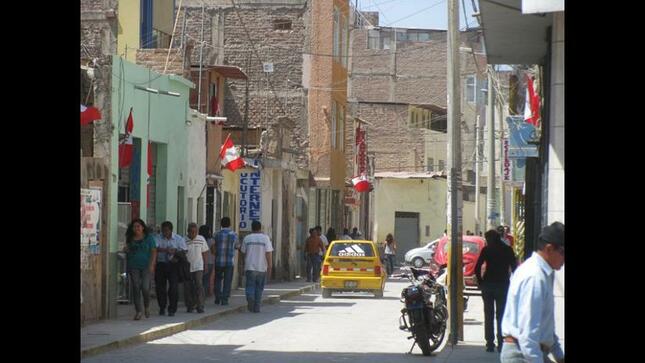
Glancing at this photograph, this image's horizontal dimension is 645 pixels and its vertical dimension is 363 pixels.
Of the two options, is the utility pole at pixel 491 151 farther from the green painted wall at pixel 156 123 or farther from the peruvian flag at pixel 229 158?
the green painted wall at pixel 156 123

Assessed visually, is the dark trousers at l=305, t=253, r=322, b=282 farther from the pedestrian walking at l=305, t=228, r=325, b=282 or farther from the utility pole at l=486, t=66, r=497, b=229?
the utility pole at l=486, t=66, r=497, b=229

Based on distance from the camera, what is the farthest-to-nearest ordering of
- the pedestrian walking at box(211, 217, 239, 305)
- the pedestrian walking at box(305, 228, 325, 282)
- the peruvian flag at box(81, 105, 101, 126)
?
the pedestrian walking at box(305, 228, 325, 282) < the pedestrian walking at box(211, 217, 239, 305) < the peruvian flag at box(81, 105, 101, 126)

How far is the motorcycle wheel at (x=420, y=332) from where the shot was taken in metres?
19.6

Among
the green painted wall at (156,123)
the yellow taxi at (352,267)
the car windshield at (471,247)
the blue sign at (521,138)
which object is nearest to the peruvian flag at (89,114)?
the green painted wall at (156,123)

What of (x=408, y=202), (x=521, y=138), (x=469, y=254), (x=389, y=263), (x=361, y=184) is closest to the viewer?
(x=521, y=138)

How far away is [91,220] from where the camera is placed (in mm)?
23406

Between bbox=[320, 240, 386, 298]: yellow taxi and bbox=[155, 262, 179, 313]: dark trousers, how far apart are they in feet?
33.1

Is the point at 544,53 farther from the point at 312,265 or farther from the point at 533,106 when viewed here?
the point at 312,265

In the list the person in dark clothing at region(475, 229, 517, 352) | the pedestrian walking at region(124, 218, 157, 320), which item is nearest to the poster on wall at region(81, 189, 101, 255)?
the pedestrian walking at region(124, 218, 157, 320)

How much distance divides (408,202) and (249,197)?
33.4 m

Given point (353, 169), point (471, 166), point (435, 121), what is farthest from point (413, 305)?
point (471, 166)

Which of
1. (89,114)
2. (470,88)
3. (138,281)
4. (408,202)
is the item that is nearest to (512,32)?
(89,114)

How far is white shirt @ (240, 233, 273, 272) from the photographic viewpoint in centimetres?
2848

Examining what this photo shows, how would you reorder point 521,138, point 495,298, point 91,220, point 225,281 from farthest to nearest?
point 225,281 < point 521,138 < point 91,220 < point 495,298
